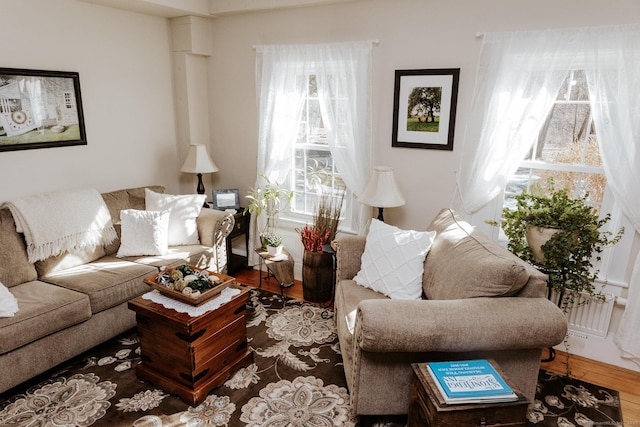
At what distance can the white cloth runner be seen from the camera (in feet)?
7.61

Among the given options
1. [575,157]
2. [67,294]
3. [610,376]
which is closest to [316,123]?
[575,157]

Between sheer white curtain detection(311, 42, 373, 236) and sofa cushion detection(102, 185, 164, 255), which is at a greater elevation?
sheer white curtain detection(311, 42, 373, 236)

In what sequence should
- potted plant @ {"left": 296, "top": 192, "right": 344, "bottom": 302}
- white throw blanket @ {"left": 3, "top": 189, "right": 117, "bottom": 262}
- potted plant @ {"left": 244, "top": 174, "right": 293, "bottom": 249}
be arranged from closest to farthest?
white throw blanket @ {"left": 3, "top": 189, "right": 117, "bottom": 262} → potted plant @ {"left": 296, "top": 192, "right": 344, "bottom": 302} → potted plant @ {"left": 244, "top": 174, "right": 293, "bottom": 249}

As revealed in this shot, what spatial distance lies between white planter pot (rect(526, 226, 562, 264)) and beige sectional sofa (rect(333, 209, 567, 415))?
1.40 feet

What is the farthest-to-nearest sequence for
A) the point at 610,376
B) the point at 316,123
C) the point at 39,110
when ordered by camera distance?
the point at 316,123, the point at 39,110, the point at 610,376

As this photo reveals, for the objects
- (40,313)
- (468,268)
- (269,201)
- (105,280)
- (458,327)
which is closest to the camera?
(458,327)

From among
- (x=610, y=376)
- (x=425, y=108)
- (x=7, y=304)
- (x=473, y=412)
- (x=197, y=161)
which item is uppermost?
(x=425, y=108)

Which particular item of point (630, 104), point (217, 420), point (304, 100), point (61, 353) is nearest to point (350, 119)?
point (304, 100)

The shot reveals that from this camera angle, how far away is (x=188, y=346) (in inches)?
89.5

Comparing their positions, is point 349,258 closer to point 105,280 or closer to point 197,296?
point 197,296

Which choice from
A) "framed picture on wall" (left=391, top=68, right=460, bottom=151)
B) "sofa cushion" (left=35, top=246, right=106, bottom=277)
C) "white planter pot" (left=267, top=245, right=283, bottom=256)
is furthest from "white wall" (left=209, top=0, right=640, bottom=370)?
"sofa cushion" (left=35, top=246, right=106, bottom=277)

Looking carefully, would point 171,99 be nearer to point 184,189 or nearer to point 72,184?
point 184,189

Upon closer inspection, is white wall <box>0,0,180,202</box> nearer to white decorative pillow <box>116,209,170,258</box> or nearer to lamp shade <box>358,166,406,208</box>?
white decorative pillow <box>116,209,170,258</box>

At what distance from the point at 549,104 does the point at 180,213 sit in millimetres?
2970
